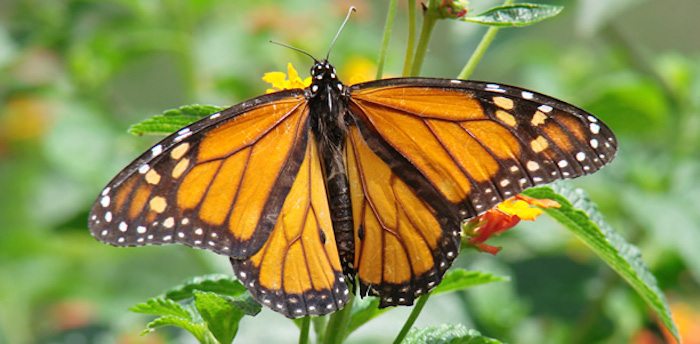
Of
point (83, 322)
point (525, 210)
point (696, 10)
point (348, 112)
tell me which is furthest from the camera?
point (696, 10)

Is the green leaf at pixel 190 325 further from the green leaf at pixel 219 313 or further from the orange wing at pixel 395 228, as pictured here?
the orange wing at pixel 395 228

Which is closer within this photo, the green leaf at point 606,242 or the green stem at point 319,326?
the green leaf at point 606,242

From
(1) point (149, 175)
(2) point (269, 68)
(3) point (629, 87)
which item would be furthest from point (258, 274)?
(2) point (269, 68)

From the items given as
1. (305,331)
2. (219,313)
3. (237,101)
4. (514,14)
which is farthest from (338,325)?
(237,101)

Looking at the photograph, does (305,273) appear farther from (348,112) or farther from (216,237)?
(348,112)

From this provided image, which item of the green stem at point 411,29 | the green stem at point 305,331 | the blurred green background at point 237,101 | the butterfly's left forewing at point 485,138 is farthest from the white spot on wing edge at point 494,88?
the blurred green background at point 237,101

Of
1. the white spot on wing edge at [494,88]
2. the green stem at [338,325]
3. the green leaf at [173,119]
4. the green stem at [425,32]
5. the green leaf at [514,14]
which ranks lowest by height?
the green stem at [338,325]
